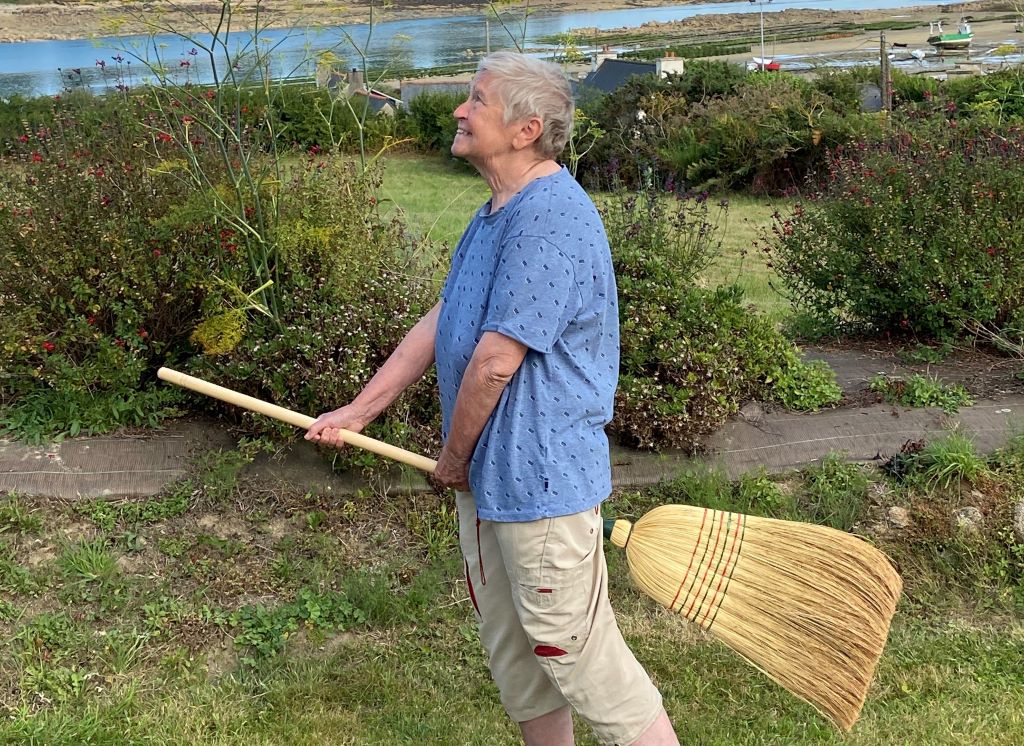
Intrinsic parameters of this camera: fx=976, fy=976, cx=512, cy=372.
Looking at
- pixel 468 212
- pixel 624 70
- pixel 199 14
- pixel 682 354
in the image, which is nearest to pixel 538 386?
pixel 682 354

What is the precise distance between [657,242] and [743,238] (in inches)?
256

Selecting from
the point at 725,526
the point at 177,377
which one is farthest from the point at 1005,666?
the point at 177,377

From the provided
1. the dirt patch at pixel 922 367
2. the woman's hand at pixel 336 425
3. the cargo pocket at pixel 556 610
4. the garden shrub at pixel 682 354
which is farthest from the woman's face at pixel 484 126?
the dirt patch at pixel 922 367

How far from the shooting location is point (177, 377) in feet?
9.23

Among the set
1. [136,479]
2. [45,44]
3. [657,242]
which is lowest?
[136,479]

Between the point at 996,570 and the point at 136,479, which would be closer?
the point at 996,570

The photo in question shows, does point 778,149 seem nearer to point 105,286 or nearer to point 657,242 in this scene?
point 657,242

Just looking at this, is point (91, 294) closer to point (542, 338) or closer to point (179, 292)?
point (179, 292)

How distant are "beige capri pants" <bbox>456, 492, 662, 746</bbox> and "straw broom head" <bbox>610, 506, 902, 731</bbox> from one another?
331 mm

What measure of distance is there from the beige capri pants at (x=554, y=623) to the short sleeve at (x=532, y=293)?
46 cm

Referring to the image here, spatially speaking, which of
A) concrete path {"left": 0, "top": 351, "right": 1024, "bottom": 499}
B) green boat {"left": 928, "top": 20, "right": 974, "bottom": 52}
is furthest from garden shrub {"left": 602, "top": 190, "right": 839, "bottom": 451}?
green boat {"left": 928, "top": 20, "right": 974, "bottom": 52}

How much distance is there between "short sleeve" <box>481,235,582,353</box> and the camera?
6.93 feet

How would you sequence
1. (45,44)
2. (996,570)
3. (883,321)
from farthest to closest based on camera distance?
1. (45,44)
2. (883,321)
3. (996,570)

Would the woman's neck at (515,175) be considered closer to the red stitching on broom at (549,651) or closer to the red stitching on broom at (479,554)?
the red stitching on broom at (479,554)
